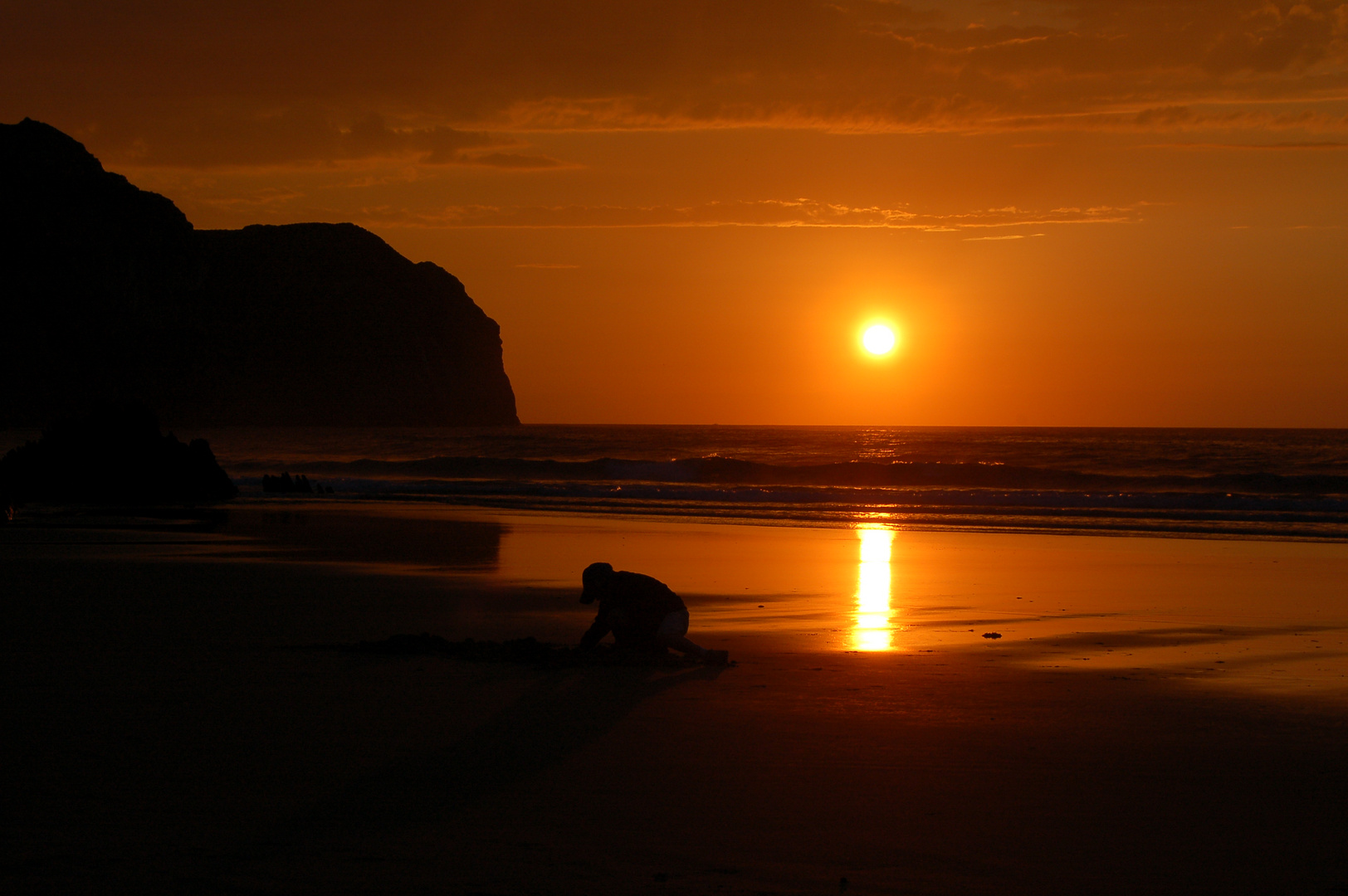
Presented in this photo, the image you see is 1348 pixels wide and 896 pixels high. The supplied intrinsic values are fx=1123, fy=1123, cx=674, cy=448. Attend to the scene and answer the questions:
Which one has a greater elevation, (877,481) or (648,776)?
(877,481)

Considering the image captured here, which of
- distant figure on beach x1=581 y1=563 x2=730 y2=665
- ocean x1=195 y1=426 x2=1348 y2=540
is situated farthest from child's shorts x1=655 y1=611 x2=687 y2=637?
ocean x1=195 y1=426 x2=1348 y2=540

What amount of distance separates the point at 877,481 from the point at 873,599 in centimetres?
3953

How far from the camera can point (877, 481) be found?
51906mm

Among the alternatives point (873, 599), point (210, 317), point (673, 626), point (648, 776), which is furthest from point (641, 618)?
point (210, 317)

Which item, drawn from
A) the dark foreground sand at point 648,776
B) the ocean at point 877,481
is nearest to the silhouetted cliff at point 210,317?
the ocean at point 877,481

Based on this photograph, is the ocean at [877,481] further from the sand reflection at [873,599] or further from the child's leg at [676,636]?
the child's leg at [676,636]

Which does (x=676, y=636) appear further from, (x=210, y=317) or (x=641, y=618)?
(x=210, y=317)

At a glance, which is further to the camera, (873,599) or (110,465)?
(110,465)

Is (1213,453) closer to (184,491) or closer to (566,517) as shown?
(566,517)

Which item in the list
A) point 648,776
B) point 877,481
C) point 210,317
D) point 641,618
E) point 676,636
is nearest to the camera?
point 648,776

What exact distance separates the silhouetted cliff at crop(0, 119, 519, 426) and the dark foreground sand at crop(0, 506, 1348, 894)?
9901cm

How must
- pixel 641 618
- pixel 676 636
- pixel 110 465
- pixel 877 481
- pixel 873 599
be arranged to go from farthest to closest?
1. pixel 877 481
2. pixel 110 465
3. pixel 873 599
4. pixel 641 618
5. pixel 676 636

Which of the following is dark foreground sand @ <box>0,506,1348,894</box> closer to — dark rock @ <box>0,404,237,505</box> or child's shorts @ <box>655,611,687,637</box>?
child's shorts @ <box>655,611,687,637</box>

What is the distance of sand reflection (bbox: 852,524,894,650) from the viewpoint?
33.2 feet
